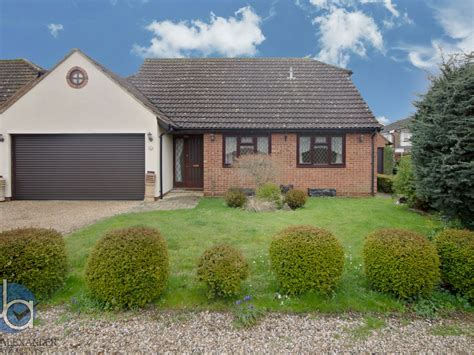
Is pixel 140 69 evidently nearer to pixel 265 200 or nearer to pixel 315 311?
pixel 265 200

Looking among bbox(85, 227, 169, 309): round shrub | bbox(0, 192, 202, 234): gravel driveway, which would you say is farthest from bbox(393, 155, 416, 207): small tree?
bbox(85, 227, 169, 309): round shrub

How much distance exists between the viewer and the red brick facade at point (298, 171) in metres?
12.0

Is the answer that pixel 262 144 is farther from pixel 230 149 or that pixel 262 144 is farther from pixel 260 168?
pixel 260 168

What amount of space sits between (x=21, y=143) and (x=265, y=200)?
10143 millimetres

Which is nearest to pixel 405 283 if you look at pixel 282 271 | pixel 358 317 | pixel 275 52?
pixel 358 317

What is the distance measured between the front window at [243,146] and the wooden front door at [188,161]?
1.64m

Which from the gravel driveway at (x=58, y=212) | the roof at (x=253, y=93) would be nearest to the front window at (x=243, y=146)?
the roof at (x=253, y=93)

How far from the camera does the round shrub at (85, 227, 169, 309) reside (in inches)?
125

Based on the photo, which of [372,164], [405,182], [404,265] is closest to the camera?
[404,265]

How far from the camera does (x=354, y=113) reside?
40.4 ft

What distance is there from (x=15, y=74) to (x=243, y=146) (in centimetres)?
1244

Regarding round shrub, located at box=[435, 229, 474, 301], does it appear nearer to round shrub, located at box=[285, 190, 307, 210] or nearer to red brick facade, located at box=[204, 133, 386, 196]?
round shrub, located at box=[285, 190, 307, 210]

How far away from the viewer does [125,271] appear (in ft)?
10.5

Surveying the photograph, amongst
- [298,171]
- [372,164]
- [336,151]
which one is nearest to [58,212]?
[298,171]
